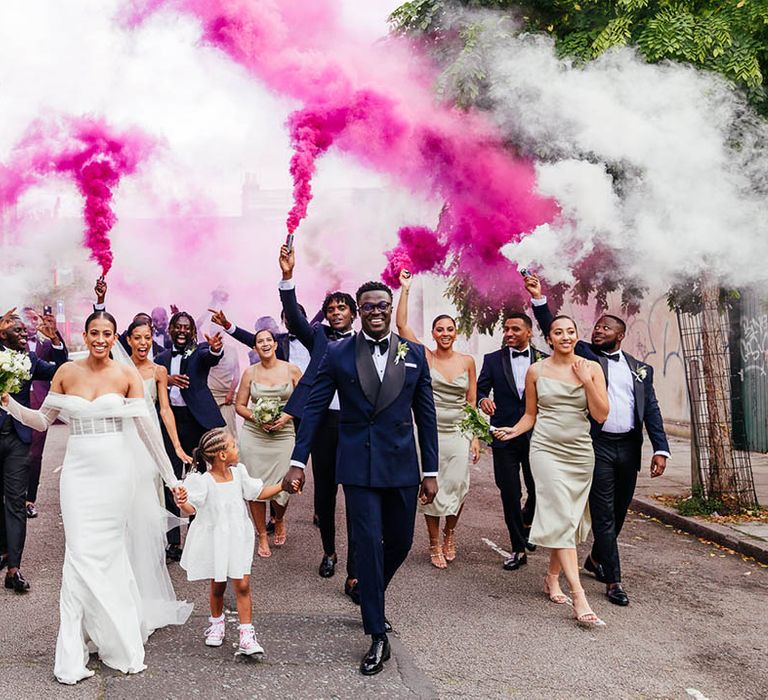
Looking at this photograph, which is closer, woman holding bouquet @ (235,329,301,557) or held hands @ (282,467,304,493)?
held hands @ (282,467,304,493)

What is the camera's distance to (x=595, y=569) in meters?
7.21

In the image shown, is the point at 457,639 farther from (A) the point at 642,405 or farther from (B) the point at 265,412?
(B) the point at 265,412

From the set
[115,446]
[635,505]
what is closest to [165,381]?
[115,446]

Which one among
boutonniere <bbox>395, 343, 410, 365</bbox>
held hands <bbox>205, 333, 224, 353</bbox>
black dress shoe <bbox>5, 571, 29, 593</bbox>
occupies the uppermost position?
held hands <bbox>205, 333, 224, 353</bbox>

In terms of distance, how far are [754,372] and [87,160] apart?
37.9ft

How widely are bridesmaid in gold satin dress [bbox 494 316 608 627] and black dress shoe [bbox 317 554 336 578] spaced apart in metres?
1.73

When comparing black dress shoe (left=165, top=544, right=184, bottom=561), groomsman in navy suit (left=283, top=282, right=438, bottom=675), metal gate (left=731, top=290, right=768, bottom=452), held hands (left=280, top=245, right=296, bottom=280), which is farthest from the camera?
metal gate (left=731, top=290, right=768, bottom=452)

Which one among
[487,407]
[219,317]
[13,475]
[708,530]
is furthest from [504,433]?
[13,475]

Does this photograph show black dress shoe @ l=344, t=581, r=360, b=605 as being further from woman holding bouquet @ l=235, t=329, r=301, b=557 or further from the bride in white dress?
woman holding bouquet @ l=235, t=329, r=301, b=557

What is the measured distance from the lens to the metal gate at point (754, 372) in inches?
606

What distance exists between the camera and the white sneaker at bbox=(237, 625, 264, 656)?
5.00 m

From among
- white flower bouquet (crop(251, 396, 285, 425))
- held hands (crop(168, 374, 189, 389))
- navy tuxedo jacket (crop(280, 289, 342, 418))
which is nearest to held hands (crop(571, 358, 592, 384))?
navy tuxedo jacket (crop(280, 289, 342, 418))

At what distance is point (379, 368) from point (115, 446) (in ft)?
Result: 5.47

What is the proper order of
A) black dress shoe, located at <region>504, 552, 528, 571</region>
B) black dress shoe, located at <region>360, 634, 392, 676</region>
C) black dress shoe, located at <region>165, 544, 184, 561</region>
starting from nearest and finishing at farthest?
black dress shoe, located at <region>360, 634, 392, 676</region> < black dress shoe, located at <region>504, 552, 528, 571</region> < black dress shoe, located at <region>165, 544, 184, 561</region>
